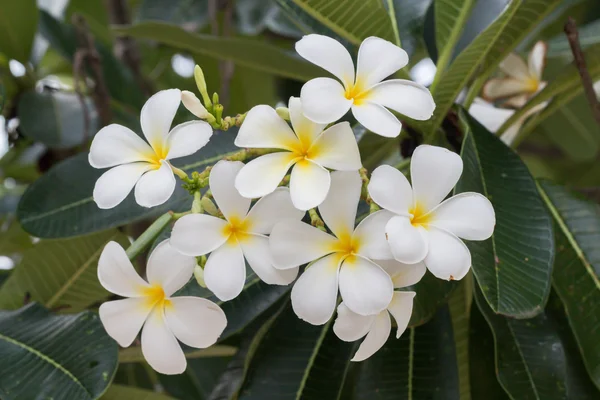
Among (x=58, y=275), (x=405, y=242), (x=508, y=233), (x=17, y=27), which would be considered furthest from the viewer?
(x=17, y=27)

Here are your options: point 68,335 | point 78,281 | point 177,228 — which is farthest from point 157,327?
point 78,281

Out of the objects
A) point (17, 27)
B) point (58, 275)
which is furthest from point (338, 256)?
point (17, 27)

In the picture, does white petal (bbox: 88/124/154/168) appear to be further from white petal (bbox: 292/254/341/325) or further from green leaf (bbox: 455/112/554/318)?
green leaf (bbox: 455/112/554/318)

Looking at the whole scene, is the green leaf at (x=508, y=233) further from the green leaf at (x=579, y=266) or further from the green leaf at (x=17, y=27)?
the green leaf at (x=17, y=27)

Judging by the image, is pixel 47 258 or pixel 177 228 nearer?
pixel 177 228

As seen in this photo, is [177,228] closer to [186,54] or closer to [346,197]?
[346,197]

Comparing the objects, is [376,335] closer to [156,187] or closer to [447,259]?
[447,259]

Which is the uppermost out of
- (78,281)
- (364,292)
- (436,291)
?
(364,292)

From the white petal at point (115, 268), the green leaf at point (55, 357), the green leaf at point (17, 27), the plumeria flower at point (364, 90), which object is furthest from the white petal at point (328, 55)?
the green leaf at point (17, 27)
